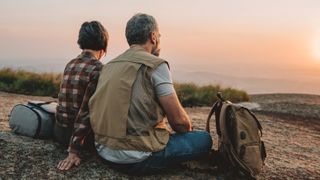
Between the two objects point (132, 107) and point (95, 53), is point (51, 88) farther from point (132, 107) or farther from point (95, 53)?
point (132, 107)

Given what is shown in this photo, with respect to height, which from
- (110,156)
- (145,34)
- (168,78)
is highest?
(145,34)

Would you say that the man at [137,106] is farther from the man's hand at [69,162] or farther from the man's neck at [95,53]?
the man's neck at [95,53]

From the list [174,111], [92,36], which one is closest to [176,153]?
[174,111]

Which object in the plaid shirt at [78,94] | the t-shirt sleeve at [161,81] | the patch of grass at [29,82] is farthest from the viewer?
the patch of grass at [29,82]

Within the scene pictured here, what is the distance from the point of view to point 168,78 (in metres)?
3.86

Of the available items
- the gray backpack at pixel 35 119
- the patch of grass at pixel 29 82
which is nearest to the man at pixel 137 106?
the gray backpack at pixel 35 119

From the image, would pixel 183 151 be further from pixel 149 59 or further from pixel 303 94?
pixel 303 94

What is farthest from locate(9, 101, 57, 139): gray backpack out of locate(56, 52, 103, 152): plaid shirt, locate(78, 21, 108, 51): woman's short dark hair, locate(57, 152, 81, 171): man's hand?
A: locate(78, 21, 108, 51): woman's short dark hair

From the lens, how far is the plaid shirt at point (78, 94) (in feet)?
13.8

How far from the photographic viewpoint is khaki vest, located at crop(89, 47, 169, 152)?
384cm

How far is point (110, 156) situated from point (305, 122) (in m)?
7.14

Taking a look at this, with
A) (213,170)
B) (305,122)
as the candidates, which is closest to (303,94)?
(305,122)

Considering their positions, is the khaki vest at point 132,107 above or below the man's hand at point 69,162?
above

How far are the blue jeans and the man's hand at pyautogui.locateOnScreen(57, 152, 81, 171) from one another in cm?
46
